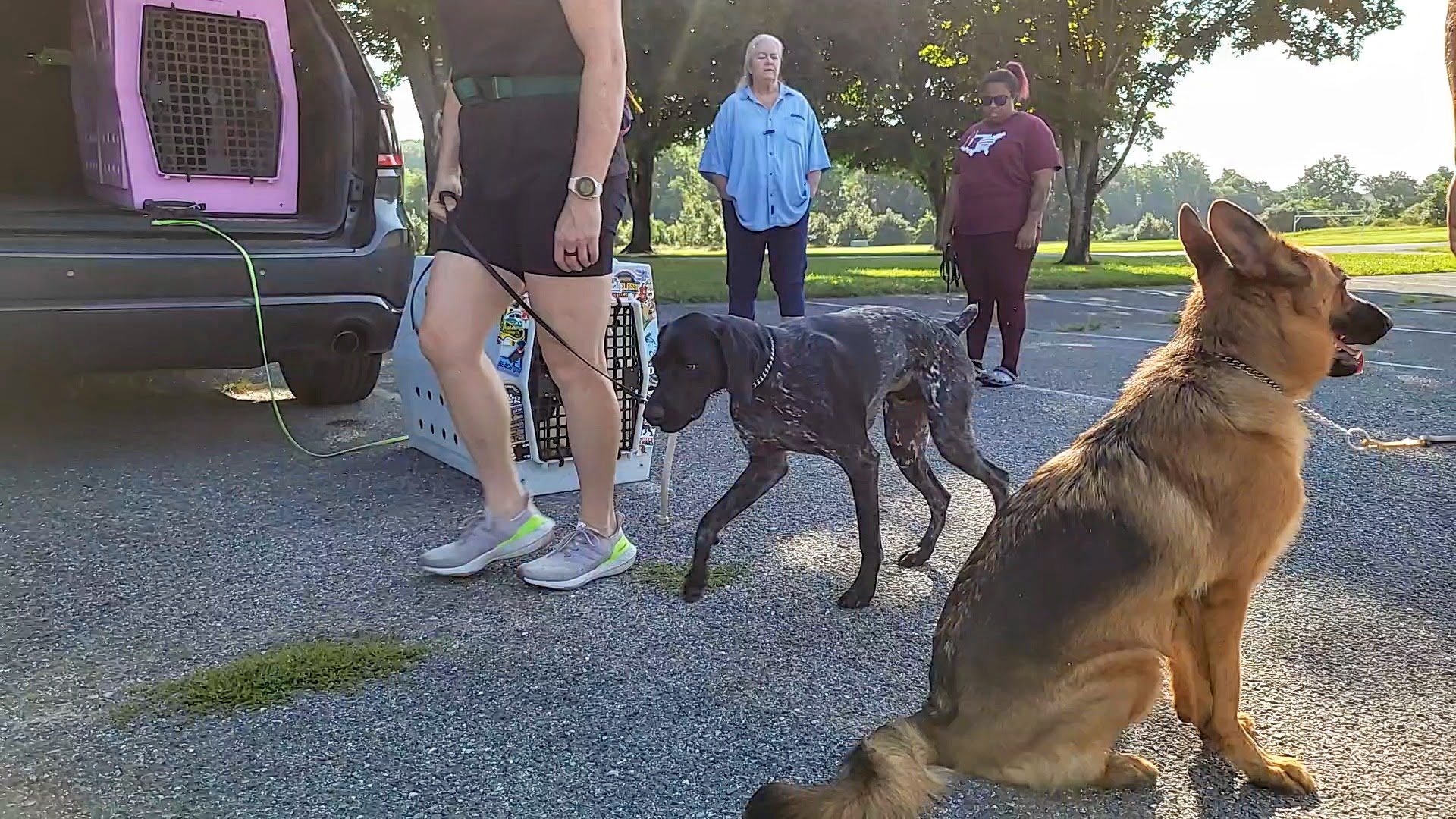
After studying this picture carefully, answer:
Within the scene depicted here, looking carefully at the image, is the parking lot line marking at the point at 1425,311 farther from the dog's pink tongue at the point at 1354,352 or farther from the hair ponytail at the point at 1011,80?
the dog's pink tongue at the point at 1354,352

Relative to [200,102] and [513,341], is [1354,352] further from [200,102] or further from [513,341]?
[200,102]

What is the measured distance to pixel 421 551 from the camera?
3846mm

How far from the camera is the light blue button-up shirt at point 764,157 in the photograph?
6379 millimetres

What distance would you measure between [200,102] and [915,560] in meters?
3.90

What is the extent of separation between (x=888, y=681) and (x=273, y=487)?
9.78 feet

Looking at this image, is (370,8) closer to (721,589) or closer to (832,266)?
(832,266)

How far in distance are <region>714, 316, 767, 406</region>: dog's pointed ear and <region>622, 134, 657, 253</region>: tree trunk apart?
102 ft

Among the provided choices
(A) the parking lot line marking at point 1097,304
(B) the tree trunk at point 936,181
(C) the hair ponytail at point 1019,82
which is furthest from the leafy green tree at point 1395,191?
(C) the hair ponytail at point 1019,82

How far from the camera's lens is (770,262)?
659 cm

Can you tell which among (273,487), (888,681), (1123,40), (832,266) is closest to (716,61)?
(832,266)

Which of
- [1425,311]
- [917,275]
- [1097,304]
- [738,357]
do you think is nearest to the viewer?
[738,357]

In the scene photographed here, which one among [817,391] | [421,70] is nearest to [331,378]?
[817,391]

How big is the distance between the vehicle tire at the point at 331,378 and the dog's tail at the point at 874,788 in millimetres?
4507

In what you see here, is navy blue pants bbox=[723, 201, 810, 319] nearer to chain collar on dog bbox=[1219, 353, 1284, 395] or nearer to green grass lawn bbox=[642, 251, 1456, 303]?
chain collar on dog bbox=[1219, 353, 1284, 395]
